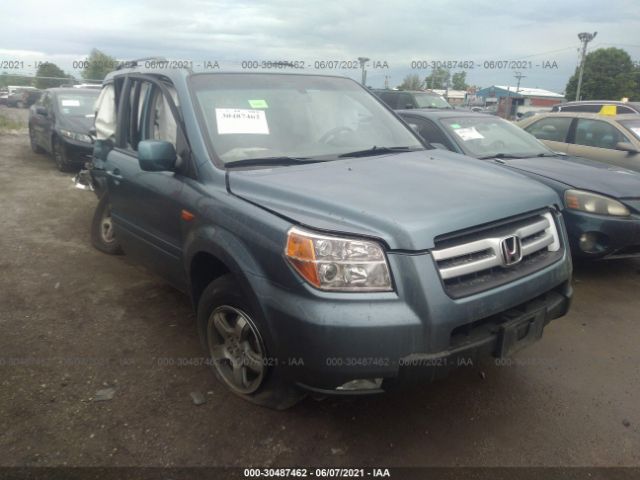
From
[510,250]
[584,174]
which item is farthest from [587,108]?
[510,250]

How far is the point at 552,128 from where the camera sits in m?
7.68

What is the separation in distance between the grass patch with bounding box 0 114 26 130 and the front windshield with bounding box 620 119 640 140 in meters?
17.1

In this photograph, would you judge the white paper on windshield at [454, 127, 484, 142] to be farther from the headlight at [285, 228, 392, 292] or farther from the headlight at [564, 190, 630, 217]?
the headlight at [285, 228, 392, 292]

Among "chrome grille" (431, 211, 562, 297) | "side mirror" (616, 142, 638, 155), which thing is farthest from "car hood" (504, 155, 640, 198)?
"chrome grille" (431, 211, 562, 297)

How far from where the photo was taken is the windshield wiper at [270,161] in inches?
113

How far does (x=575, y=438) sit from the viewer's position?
8.44ft

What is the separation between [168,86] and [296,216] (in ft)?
5.39

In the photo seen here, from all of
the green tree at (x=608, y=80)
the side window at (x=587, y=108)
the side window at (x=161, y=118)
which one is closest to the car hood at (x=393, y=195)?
the side window at (x=161, y=118)

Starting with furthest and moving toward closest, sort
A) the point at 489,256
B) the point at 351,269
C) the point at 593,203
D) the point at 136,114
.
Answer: the point at 593,203 < the point at 136,114 < the point at 489,256 < the point at 351,269

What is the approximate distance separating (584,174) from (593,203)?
0.50m

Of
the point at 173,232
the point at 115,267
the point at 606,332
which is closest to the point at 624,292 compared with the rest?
the point at 606,332

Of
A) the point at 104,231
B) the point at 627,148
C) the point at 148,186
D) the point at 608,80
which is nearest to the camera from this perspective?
the point at 148,186

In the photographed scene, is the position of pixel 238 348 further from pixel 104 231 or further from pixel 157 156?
pixel 104 231

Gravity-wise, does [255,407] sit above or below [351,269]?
below
